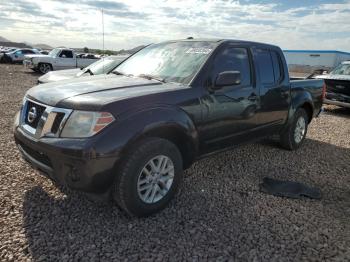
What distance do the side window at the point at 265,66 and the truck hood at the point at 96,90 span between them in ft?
5.50

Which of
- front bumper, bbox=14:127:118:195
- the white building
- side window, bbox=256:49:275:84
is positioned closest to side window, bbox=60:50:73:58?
side window, bbox=256:49:275:84

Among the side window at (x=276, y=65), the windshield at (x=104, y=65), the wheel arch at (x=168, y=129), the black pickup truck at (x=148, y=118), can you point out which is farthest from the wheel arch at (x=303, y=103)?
the windshield at (x=104, y=65)

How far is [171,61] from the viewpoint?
14.2ft

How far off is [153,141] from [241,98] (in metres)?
1.61

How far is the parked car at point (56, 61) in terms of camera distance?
2102cm

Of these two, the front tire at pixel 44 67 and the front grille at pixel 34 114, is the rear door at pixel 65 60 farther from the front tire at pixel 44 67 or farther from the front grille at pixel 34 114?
the front grille at pixel 34 114

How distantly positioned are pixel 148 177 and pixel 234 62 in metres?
2.01

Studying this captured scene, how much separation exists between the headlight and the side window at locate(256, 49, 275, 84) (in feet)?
8.91

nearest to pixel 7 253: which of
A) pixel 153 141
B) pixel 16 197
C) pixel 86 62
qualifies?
pixel 16 197

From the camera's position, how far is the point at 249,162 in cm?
548

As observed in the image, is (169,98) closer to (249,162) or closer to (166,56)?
(166,56)

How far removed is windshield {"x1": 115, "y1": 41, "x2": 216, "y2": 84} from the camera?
160 inches

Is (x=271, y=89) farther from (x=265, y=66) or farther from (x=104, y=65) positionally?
(x=104, y=65)

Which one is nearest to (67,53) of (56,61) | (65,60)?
(65,60)
